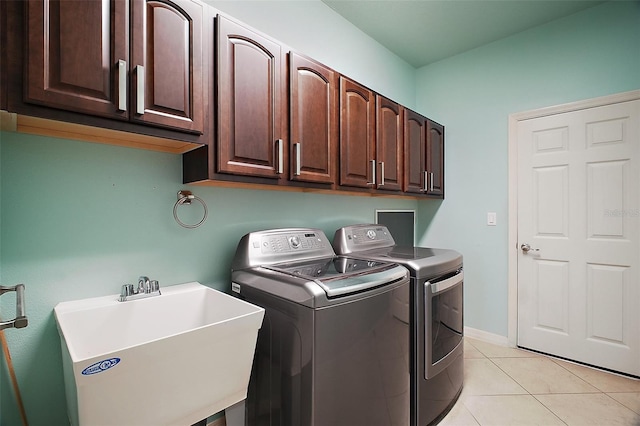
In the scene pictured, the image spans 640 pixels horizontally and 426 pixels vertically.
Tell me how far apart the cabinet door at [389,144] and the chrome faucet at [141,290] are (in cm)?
159

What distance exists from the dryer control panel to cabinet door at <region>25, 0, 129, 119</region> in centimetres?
150

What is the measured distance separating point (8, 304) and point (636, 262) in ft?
12.2

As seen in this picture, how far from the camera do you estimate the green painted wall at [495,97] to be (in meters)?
2.36

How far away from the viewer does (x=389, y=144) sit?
2.38 m

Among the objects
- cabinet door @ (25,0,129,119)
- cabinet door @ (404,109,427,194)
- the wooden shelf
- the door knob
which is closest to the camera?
Result: cabinet door @ (25,0,129,119)

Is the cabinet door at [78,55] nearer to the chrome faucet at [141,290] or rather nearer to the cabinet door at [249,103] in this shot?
the cabinet door at [249,103]

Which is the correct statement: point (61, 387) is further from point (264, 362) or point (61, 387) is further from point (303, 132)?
point (303, 132)

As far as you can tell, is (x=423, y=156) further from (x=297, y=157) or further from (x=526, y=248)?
(x=297, y=157)

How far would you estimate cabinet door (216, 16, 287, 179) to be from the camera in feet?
4.50

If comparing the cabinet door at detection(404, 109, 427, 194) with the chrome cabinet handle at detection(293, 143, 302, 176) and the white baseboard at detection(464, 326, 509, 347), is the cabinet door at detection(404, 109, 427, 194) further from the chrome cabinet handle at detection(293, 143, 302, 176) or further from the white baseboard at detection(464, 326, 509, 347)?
the white baseboard at detection(464, 326, 509, 347)

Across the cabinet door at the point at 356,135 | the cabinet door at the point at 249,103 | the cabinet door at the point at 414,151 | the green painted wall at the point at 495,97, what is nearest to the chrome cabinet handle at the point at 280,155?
the cabinet door at the point at 249,103

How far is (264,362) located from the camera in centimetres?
146

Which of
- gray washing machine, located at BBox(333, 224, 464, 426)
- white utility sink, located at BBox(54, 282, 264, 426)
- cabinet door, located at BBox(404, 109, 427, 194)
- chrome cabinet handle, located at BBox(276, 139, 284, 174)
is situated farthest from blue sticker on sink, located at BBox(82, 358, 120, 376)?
cabinet door, located at BBox(404, 109, 427, 194)

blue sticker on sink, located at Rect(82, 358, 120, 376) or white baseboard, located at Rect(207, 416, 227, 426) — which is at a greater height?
blue sticker on sink, located at Rect(82, 358, 120, 376)
